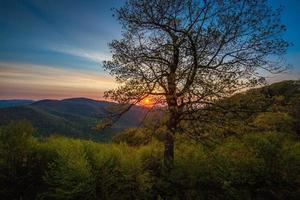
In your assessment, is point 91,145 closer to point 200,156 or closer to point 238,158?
point 200,156

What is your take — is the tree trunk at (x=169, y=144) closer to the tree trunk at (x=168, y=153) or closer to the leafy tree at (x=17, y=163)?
the tree trunk at (x=168, y=153)

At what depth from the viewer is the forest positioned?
11914 millimetres

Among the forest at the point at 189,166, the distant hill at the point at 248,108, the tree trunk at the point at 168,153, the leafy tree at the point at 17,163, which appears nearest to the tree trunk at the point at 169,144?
the tree trunk at the point at 168,153

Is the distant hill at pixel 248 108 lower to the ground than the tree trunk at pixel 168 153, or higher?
higher

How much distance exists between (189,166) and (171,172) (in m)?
1.10

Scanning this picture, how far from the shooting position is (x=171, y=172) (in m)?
13.7

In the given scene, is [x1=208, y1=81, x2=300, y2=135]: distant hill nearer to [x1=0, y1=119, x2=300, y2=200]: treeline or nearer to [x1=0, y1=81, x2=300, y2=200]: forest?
[x1=0, y1=81, x2=300, y2=200]: forest

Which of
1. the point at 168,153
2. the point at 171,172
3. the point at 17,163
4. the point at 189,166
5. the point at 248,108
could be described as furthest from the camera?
the point at 168,153

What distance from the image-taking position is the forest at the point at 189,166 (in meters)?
11.9

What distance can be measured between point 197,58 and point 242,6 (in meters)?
3.21

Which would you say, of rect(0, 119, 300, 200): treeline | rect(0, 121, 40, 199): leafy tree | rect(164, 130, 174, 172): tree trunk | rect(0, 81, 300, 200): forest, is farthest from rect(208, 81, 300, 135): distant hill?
rect(0, 121, 40, 199): leafy tree

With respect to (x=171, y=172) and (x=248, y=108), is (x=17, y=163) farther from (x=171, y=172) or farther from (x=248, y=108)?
(x=248, y=108)

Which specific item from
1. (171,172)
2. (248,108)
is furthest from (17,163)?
(248,108)

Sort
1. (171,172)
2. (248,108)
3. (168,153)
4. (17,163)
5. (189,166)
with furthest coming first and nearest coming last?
1. (168,153)
2. (189,166)
3. (171,172)
4. (17,163)
5. (248,108)
